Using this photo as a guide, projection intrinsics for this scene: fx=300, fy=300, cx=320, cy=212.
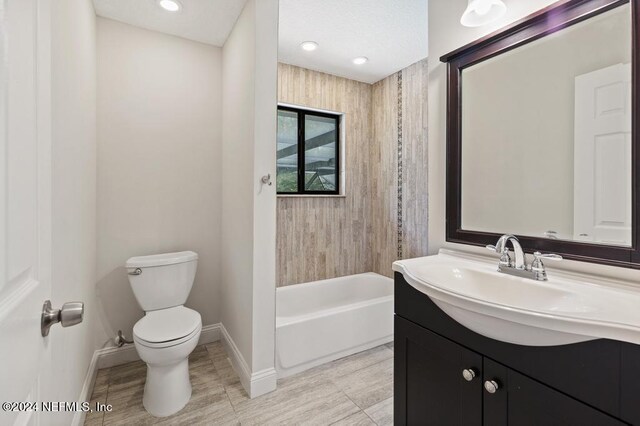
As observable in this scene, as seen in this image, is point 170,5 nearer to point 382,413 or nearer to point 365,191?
point 365,191

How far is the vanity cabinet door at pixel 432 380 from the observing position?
103 cm

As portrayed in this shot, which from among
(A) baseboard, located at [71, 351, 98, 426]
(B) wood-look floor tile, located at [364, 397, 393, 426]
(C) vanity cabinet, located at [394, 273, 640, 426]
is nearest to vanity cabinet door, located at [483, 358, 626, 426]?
(C) vanity cabinet, located at [394, 273, 640, 426]

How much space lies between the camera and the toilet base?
1.71 meters

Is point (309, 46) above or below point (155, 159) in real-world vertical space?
above

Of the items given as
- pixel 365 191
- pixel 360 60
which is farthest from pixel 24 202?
pixel 365 191

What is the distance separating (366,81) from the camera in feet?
10.8

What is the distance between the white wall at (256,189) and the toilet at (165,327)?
1.22 ft

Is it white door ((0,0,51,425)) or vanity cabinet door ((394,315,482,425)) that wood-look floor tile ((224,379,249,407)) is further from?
white door ((0,0,51,425))

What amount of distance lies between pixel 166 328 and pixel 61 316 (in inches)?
50.5

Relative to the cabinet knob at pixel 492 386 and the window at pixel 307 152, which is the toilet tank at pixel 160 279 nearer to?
the window at pixel 307 152

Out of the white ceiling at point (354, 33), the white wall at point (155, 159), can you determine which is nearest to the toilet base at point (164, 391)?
the white wall at point (155, 159)

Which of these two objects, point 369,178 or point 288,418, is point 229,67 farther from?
point 288,418

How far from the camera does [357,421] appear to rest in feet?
5.41

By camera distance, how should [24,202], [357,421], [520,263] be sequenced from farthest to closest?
1. [357,421]
2. [520,263]
3. [24,202]
